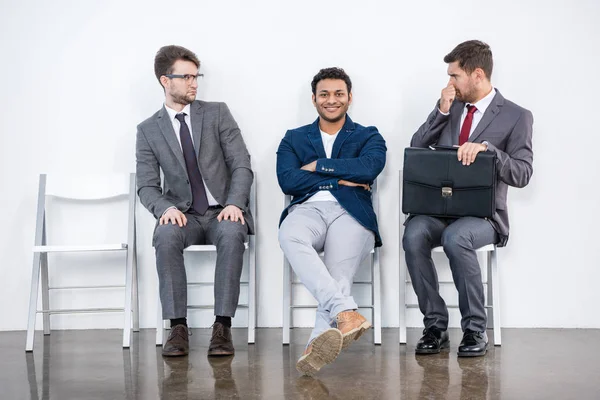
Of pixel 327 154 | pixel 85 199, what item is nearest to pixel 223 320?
pixel 327 154

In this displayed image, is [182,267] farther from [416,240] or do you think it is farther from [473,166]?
[473,166]

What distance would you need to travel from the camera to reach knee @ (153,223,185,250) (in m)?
3.72

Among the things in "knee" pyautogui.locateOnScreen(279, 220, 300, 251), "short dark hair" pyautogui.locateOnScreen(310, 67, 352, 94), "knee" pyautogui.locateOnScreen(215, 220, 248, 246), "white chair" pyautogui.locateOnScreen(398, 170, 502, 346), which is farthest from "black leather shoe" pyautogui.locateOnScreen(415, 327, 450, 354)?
"short dark hair" pyautogui.locateOnScreen(310, 67, 352, 94)

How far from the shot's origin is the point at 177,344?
3.57 meters

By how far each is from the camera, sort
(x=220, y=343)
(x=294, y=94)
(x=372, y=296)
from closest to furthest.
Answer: (x=220, y=343)
(x=372, y=296)
(x=294, y=94)

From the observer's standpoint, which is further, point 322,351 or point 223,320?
point 223,320

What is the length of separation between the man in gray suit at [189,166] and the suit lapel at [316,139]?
370mm

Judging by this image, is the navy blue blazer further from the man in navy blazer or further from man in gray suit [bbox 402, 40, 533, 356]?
man in gray suit [bbox 402, 40, 533, 356]

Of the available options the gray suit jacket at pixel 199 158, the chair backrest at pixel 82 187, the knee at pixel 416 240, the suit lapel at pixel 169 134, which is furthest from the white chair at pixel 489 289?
the chair backrest at pixel 82 187

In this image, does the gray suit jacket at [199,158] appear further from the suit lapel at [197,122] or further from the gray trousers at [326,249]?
the gray trousers at [326,249]

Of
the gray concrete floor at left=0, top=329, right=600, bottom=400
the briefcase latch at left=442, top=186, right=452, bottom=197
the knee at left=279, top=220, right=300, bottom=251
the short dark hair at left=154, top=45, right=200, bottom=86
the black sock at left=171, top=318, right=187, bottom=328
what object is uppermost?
the short dark hair at left=154, top=45, right=200, bottom=86

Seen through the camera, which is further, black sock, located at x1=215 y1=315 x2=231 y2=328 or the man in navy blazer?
black sock, located at x1=215 y1=315 x2=231 y2=328

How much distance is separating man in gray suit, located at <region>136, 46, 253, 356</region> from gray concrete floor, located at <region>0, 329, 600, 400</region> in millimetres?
543

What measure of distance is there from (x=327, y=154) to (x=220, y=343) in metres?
1.14
